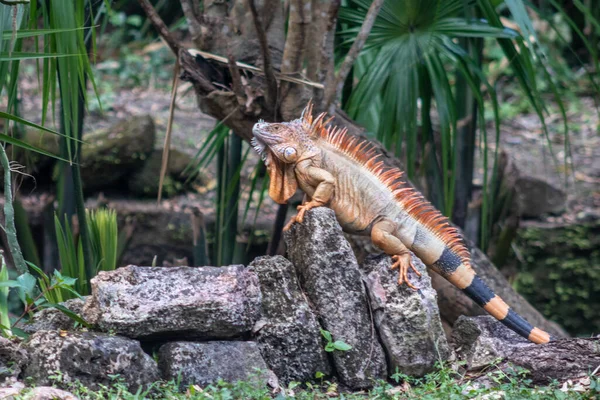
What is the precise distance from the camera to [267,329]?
3725 mm

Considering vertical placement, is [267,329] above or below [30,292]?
below

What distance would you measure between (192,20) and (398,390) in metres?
2.56

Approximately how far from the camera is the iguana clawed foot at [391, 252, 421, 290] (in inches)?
152

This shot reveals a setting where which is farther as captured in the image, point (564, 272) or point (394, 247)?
point (564, 272)

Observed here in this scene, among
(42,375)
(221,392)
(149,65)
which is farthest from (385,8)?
(149,65)

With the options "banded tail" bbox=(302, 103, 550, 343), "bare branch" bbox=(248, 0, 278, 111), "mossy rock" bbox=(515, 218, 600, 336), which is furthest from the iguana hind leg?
"mossy rock" bbox=(515, 218, 600, 336)

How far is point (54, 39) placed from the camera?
13.1 ft

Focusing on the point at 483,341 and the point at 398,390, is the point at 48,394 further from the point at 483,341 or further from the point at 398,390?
the point at 483,341

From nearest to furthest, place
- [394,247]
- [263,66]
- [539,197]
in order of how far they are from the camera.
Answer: [394,247] → [263,66] → [539,197]

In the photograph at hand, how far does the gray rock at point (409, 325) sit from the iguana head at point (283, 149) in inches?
31.0

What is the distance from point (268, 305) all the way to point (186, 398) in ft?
2.37

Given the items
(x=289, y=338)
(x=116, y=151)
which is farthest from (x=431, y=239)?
(x=116, y=151)

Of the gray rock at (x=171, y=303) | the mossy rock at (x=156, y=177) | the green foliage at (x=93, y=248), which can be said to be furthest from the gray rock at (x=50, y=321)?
the mossy rock at (x=156, y=177)

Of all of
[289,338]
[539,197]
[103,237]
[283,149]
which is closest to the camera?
[289,338]
